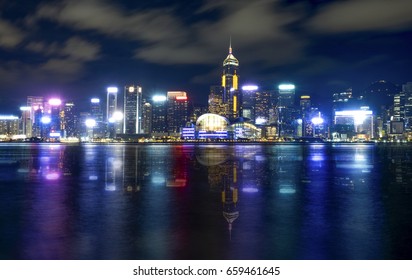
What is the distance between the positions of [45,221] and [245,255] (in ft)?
27.4

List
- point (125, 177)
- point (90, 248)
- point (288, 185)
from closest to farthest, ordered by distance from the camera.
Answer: point (90, 248)
point (288, 185)
point (125, 177)

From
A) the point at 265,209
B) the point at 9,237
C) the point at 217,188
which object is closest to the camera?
the point at 9,237

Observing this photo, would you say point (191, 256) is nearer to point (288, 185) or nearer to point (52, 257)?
point (52, 257)

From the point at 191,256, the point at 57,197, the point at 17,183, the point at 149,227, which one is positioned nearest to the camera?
the point at 191,256

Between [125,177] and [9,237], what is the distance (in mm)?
18357

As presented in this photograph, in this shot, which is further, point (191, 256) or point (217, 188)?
point (217, 188)

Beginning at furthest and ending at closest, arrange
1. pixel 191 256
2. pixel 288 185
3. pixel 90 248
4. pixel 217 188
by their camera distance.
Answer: pixel 288 185, pixel 217 188, pixel 90 248, pixel 191 256

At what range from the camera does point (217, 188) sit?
83.8ft

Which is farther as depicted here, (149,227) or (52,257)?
(149,227)

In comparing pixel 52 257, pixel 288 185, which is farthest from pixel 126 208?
pixel 288 185

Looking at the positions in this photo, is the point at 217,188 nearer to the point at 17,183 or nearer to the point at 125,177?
the point at 125,177

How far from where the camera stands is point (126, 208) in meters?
18.9

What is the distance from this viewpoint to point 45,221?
1616 centimetres

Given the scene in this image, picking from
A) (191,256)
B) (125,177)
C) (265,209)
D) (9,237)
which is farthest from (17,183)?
(191,256)
